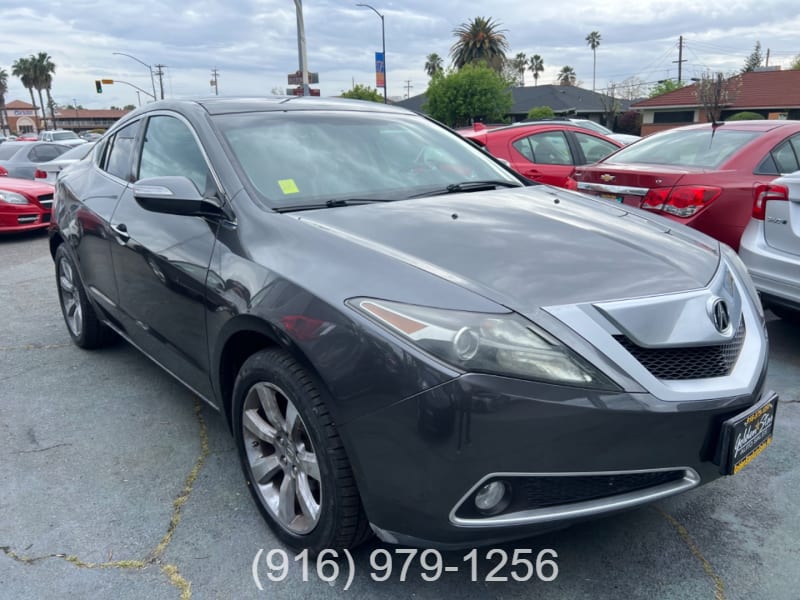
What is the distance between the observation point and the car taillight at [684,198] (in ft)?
15.5

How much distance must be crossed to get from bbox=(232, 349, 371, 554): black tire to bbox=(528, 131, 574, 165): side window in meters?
6.48

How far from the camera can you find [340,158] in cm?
305

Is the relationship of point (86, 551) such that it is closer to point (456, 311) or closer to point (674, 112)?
point (456, 311)

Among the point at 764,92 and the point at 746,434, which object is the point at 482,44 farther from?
the point at 746,434

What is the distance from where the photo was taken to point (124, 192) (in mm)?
3580

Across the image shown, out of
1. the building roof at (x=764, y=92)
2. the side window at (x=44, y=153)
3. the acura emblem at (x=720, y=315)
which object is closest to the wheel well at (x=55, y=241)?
the acura emblem at (x=720, y=315)

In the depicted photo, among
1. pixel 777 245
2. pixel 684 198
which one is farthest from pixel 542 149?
pixel 777 245

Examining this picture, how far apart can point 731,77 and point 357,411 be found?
4696 centimetres

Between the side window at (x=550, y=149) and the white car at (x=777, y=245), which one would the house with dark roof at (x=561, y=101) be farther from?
the white car at (x=777, y=245)

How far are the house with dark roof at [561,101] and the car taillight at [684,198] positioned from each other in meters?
49.3

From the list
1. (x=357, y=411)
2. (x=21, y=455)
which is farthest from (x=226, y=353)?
(x=21, y=455)

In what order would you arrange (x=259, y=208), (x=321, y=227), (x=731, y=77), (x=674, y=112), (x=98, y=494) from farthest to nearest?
(x=674, y=112) < (x=731, y=77) < (x=98, y=494) < (x=259, y=208) < (x=321, y=227)

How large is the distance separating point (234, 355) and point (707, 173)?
12.7ft

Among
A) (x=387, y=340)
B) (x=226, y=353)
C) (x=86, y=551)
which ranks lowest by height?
(x=86, y=551)
